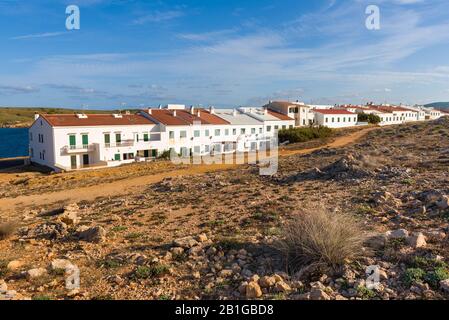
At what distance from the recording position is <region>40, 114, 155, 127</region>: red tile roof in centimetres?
4378

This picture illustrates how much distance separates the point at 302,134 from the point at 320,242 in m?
49.5

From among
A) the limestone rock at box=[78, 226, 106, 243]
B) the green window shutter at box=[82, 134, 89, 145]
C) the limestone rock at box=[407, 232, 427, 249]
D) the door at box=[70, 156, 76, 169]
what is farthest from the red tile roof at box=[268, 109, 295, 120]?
the limestone rock at box=[407, 232, 427, 249]

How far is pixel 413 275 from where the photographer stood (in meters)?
6.54

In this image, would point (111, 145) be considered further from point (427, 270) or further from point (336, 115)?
point (336, 115)

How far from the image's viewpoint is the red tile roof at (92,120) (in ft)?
144

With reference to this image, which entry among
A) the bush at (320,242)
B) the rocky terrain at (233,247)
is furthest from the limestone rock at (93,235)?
the bush at (320,242)

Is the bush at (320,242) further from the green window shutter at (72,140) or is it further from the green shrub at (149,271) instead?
the green window shutter at (72,140)

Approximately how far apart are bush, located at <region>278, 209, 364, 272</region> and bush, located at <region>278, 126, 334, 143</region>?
4743 centimetres

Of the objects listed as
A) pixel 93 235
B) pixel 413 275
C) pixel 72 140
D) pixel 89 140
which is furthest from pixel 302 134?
pixel 413 275

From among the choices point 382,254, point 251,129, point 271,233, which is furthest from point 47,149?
point 382,254

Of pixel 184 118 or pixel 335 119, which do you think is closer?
pixel 184 118

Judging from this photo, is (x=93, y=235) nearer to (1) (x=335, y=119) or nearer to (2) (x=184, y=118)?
(2) (x=184, y=118)

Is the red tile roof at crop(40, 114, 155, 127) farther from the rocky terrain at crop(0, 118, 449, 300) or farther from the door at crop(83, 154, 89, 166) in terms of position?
the rocky terrain at crop(0, 118, 449, 300)
